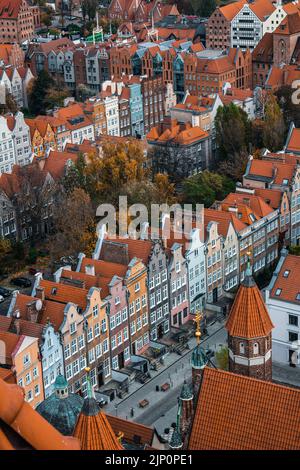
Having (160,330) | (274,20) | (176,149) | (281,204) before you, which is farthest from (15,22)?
(160,330)

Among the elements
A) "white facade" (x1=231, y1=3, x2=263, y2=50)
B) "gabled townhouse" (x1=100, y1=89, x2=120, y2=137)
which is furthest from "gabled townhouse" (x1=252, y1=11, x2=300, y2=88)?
"gabled townhouse" (x1=100, y1=89, x2=120, y2=137)

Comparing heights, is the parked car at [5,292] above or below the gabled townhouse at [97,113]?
below

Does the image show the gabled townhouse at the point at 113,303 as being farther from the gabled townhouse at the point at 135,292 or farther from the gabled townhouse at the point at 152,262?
the gabled townhouse at the point at 152,262

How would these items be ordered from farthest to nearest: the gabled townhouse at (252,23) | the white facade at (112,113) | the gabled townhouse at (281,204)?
the gabled townhouse at (252,23)
the white facade at (112,113)
the gabled townhouse at (281,204)

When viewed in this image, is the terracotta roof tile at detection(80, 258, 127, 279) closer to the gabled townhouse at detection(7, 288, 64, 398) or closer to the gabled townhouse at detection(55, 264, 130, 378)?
the gabled townhouse at detection(55, 264, 130, 378)

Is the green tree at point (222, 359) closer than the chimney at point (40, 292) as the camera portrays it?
Yes

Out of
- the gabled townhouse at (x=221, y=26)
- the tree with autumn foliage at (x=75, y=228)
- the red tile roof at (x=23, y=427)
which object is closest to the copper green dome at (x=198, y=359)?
the red tile roof at (x=23, y=427)
